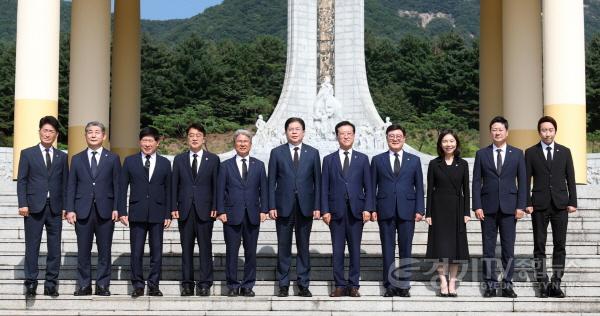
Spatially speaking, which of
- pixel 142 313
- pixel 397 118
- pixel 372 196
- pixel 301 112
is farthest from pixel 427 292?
pixel 397 118

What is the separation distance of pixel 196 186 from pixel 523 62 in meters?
9.22

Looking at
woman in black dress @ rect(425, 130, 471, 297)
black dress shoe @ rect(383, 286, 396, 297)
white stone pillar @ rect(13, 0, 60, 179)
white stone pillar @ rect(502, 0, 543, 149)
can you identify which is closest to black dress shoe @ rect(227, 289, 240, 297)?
black dress shoe @ rect(383, 286, 396, 297)

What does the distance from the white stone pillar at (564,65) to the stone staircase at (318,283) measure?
5.05ft

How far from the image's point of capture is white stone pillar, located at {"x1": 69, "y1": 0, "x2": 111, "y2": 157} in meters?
17.5

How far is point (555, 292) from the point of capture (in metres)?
9.98

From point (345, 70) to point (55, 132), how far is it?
688 inches

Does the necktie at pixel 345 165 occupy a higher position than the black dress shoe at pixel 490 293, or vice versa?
the necktie at pixel 345 165

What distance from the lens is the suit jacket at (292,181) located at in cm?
1070

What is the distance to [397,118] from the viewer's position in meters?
53.9

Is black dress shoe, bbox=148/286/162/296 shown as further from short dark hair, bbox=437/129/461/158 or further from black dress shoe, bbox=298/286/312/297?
short dark hair, bbox=437/129/461/158

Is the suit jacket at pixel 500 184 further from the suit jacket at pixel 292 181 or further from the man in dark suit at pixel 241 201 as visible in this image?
the man in dark suit at pixel 241 201

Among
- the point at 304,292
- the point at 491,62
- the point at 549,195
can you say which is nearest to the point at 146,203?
the point at 304,292

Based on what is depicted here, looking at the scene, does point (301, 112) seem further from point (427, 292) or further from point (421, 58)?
point (421, 58)

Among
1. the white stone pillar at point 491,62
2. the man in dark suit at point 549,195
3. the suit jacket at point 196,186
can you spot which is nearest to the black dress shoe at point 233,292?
the suit jacket at point 196,186
